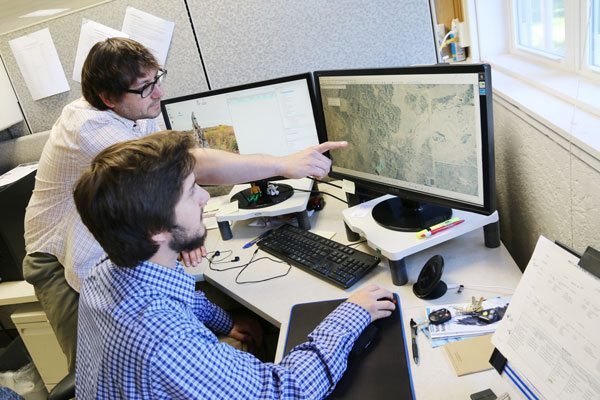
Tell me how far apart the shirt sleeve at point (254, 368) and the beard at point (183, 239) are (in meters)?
0.19

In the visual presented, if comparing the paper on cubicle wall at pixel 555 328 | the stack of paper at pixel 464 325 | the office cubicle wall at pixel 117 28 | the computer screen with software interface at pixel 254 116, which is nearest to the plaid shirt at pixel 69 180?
the computer screen with software interface at pixel 254 116

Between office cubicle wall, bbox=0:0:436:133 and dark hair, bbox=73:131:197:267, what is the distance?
34.9 inches

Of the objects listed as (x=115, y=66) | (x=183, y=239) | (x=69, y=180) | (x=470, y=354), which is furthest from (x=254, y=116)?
(x=470, y=354)

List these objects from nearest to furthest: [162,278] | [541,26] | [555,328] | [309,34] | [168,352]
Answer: [555,328]
[168,352]
[162,278]
[541,26]
[309,34]

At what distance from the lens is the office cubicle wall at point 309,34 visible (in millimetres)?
1612

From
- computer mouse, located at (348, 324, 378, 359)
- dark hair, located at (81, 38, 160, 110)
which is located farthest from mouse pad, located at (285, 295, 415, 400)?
dark hair, located at (81, 38, 160, 110)

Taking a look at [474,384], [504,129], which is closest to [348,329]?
[474,384]

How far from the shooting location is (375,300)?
40.1 inches

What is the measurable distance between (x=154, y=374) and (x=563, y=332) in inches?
22.9

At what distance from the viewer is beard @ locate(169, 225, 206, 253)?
0.92 meters

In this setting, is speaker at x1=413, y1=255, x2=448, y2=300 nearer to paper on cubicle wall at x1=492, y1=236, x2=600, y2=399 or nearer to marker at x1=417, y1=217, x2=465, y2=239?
marker at x1=417, y1=217, x2=465, y2=239

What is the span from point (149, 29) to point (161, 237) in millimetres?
1060

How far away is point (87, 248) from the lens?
142cm

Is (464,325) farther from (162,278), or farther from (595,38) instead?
(595,38)
